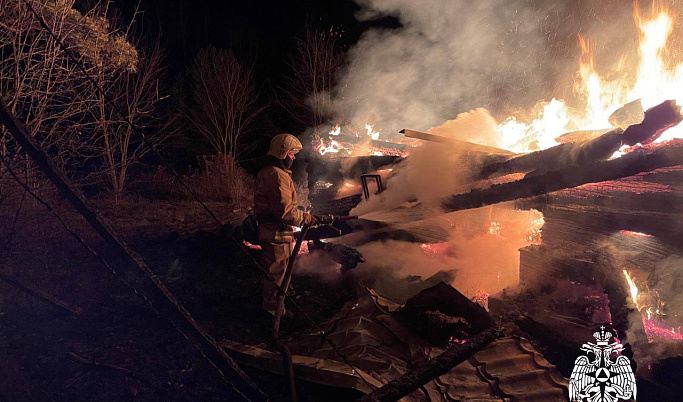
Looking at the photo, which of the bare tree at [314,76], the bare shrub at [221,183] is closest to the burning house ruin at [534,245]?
the bare shrub at [221,183]

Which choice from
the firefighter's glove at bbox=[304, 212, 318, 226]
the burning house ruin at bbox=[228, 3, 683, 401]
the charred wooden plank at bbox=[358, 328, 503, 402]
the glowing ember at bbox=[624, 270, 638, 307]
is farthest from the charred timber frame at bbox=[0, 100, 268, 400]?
the glowing ember at bbox=[624, 270, 638, 307]

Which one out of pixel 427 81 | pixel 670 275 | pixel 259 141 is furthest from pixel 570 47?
pixel 259 141

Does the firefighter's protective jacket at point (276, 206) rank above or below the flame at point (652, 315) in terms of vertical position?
above

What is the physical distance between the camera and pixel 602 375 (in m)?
3.81

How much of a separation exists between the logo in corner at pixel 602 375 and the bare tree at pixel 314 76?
16.9 metres

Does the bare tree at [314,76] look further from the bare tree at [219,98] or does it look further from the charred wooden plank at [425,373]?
the charred wooden plank at [425,373]

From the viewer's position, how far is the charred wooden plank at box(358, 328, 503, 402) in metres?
2.15

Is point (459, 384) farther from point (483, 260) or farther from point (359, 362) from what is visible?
point (483, 260)

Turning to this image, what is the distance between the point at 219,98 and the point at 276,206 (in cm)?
1435

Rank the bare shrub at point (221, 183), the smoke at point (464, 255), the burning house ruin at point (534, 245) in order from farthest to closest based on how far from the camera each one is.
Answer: the bare shrub at point (221, 183) < the smoke at point (464, 255) < the burning house ruin at point (534, 245)

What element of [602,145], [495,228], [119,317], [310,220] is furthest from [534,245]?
[119,317]

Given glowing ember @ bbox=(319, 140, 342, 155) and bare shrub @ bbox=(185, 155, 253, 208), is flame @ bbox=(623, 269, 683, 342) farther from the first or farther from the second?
bare shrub @ bbox=(185, 155, 253, 208)

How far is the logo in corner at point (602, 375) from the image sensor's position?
11.3ft

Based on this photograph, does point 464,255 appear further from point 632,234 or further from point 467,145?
point 632,234
